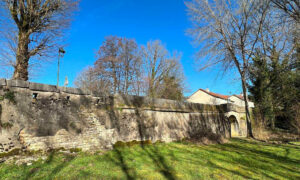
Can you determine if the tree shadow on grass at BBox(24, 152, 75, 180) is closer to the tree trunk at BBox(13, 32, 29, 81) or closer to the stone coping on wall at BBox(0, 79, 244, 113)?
the stone coping on wall at BBox(0, 79, 244, 113)

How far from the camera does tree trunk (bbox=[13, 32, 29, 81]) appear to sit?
273 inches

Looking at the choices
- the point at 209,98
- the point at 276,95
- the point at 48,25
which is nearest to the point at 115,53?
the point at 48,25

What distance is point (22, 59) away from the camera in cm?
697

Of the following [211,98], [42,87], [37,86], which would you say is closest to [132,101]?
[42,87]

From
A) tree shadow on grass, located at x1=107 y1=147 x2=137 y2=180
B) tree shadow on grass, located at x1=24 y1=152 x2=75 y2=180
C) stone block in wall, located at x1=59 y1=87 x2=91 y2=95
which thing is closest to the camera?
tree shadow on grass, located at x1=24 y1=152 x2=75 y2=180

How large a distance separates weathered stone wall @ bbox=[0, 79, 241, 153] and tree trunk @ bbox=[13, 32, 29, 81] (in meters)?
3.03

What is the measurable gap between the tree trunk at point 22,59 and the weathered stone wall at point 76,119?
3034mm

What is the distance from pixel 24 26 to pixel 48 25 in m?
0.97

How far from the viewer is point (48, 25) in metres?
7.84

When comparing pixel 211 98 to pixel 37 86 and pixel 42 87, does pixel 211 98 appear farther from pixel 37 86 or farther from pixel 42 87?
pixel 37 86

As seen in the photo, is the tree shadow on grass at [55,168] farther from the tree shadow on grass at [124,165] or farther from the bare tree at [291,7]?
the bare tree at [291,7]

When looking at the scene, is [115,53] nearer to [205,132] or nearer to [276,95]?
[205,132]

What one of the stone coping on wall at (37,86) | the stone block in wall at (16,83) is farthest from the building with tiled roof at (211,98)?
the stone block in wall at (16,83)

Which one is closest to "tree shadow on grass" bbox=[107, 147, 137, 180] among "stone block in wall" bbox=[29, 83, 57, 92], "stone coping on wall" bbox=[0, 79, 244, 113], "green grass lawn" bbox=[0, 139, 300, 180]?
"green grass lawn" bbox=[0, 139, 300, 180]
